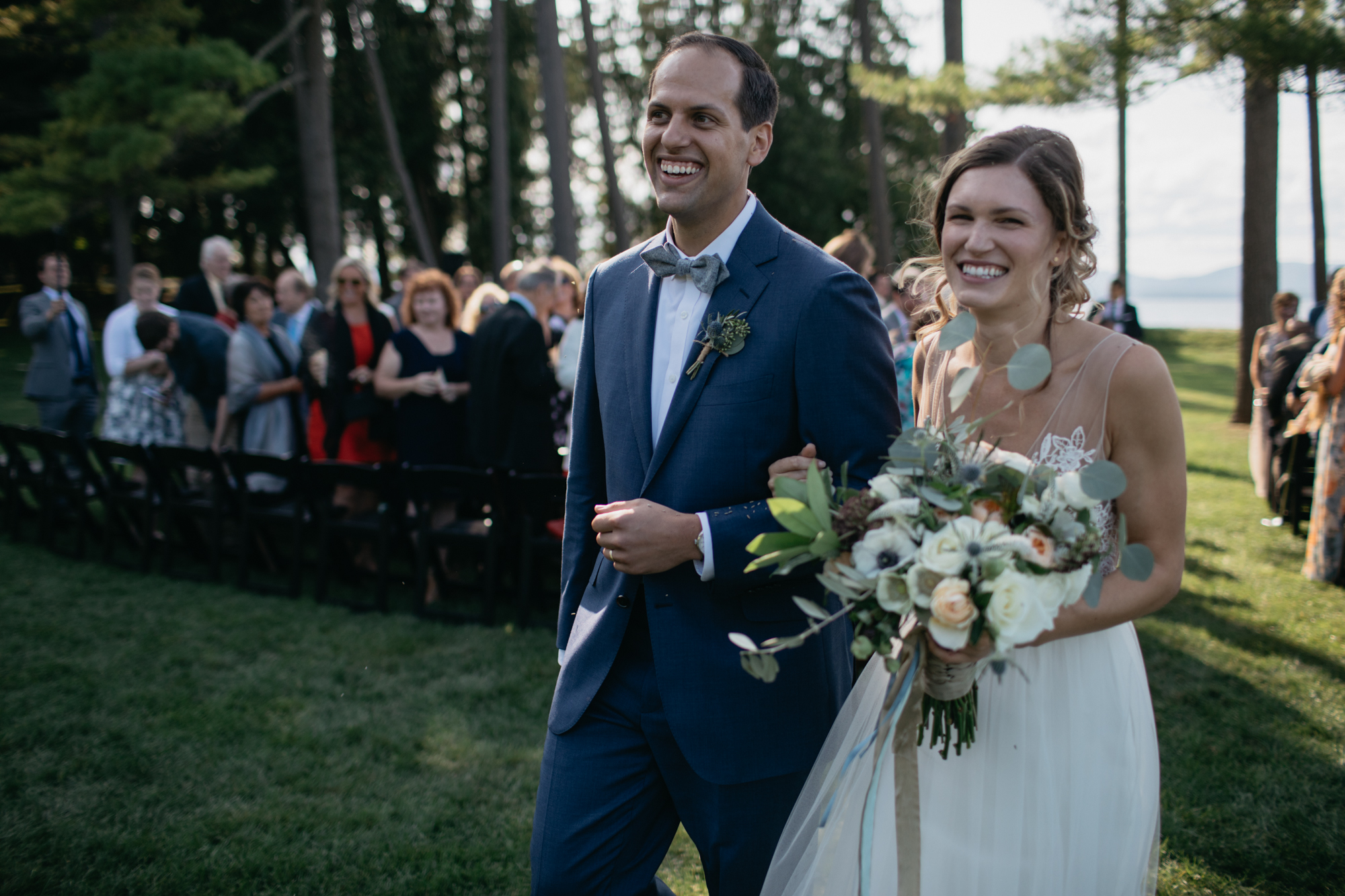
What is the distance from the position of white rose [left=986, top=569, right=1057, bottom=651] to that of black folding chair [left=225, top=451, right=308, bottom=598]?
228 inches

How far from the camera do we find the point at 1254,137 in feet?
44.1

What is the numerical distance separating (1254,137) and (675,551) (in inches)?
596

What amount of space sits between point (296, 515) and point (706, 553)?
16.9 ft

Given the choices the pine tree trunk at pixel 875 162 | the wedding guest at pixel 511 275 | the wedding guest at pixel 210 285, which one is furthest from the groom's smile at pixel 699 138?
the pine tree trunk at pixel 875 162

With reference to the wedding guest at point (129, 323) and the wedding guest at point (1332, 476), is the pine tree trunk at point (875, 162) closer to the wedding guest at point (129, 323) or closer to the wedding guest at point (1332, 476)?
the wedding guest at point (1332, 476)

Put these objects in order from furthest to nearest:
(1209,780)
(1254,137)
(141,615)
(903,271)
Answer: (1254,137)
(141,615)
(1209,780)
(903,271)

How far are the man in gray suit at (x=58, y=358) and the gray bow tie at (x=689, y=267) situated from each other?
8.58m

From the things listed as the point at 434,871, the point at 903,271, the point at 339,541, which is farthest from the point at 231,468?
the point at 903,271

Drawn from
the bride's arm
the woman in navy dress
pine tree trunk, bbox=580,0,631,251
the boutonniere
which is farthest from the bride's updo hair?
pine tree trunk, bbox=580,0,631,251

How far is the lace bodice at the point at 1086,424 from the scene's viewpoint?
2031mm

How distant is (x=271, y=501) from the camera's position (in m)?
6.91

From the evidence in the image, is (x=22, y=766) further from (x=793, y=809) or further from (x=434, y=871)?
(x=793, y=809)

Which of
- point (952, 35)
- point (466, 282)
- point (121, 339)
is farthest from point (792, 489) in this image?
point (952, 35)

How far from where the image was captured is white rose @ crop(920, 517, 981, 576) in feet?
5.04
